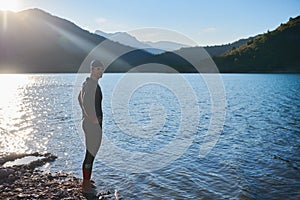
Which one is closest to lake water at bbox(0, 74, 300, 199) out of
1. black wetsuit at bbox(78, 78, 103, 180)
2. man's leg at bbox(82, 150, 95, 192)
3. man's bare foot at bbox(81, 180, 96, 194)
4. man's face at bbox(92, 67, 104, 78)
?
man's bare foot at bbox(81, 180, 96, 194)

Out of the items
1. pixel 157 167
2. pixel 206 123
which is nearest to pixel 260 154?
pixel 157 167

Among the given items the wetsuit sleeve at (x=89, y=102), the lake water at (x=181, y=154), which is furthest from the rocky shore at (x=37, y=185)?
the wetsuit sleeve at (x=89, y=102)

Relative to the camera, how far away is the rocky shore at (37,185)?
9.20 meters

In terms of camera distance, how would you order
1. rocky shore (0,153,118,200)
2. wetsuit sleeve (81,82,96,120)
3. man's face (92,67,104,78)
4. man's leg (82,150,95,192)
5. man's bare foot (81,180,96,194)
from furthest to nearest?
man's bare foot (81,180,96,194), man's leg (82,150,95,192), rocky shore (0,153,118,200), man's face (92,67,104,78), wetsuit sleeve (81,82,96,120)

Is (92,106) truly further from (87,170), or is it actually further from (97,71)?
(87,170)

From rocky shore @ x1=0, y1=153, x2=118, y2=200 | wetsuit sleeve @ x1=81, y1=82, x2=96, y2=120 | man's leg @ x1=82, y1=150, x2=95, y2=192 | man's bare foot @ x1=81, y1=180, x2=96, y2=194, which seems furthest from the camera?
man's bare foot @ x1=81, y1=180, x2=96, y2=194

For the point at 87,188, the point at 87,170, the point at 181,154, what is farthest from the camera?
the point at 181,154

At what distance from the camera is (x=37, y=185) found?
1013 cm

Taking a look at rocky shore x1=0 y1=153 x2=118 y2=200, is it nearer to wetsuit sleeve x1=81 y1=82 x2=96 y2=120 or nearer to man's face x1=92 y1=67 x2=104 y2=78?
wetsuit sleeve x1=81 y1=82 x2=96 y2=120

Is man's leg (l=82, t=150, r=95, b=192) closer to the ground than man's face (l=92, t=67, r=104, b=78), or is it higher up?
closer to the ground

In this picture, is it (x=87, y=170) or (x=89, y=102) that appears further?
(x=87, y=170)

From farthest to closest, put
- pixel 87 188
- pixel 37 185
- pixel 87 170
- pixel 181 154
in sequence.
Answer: pixel 181 154 < pixel 37 185 < pixel 87 188 < pixel 87 170

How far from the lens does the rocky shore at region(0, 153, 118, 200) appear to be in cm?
920

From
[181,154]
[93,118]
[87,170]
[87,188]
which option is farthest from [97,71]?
[181,154]
